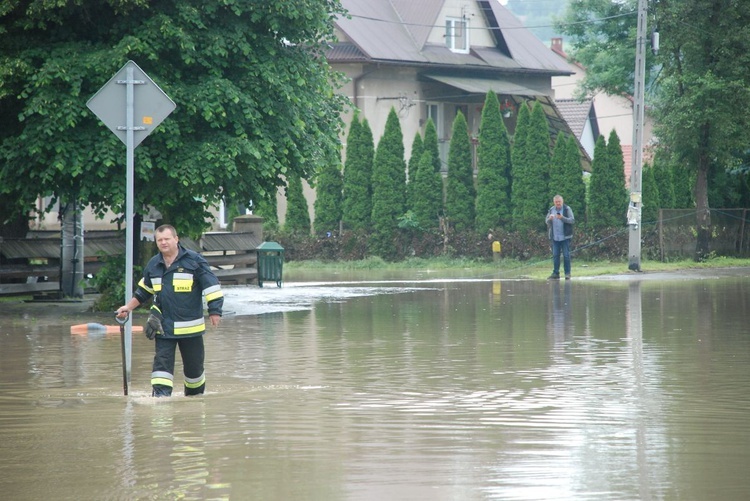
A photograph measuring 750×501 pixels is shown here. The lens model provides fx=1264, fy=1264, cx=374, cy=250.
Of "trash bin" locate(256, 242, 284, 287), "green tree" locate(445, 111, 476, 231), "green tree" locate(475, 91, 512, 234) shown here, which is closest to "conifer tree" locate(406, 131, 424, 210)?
"green tree" locate(445, 111, 476, 231)

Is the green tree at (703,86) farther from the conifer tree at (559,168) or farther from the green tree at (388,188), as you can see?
the green tree at (388,188)

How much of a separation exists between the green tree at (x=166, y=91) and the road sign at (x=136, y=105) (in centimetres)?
657

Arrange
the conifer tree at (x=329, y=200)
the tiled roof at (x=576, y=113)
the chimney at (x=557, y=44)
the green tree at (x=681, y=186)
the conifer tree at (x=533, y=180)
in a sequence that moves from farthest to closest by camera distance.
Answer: the chimney at (x=557, y=44) < the tiled roof at (x=576, y=113) < the conifer tree at (x=329, y=200) < the green tree at (x=681, y=186) < the conifer tree at (x=533, y=180)

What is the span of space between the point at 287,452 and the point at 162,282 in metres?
3.00

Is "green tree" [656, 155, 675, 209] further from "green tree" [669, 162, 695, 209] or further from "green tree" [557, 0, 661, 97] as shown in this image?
"green tree" [557, 0, 661, 97]

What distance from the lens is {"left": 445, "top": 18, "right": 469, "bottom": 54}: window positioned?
5219 centimetres

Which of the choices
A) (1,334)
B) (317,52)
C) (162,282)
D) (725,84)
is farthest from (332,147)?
(725,84)

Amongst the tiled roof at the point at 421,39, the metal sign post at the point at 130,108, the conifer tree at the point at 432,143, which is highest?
the tiled roof at the point at 421,39

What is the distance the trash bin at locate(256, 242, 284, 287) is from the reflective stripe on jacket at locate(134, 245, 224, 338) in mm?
17909

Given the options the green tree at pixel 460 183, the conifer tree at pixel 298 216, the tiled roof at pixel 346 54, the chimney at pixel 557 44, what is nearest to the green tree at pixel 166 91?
the green tree at pixel 460 183

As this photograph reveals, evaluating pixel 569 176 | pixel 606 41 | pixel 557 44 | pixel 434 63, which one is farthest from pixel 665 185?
pixel 557 44

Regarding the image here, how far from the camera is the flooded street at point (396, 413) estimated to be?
762 cm

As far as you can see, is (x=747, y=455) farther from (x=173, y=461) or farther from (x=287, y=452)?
(x=173, y=461)

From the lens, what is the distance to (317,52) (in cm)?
2238
